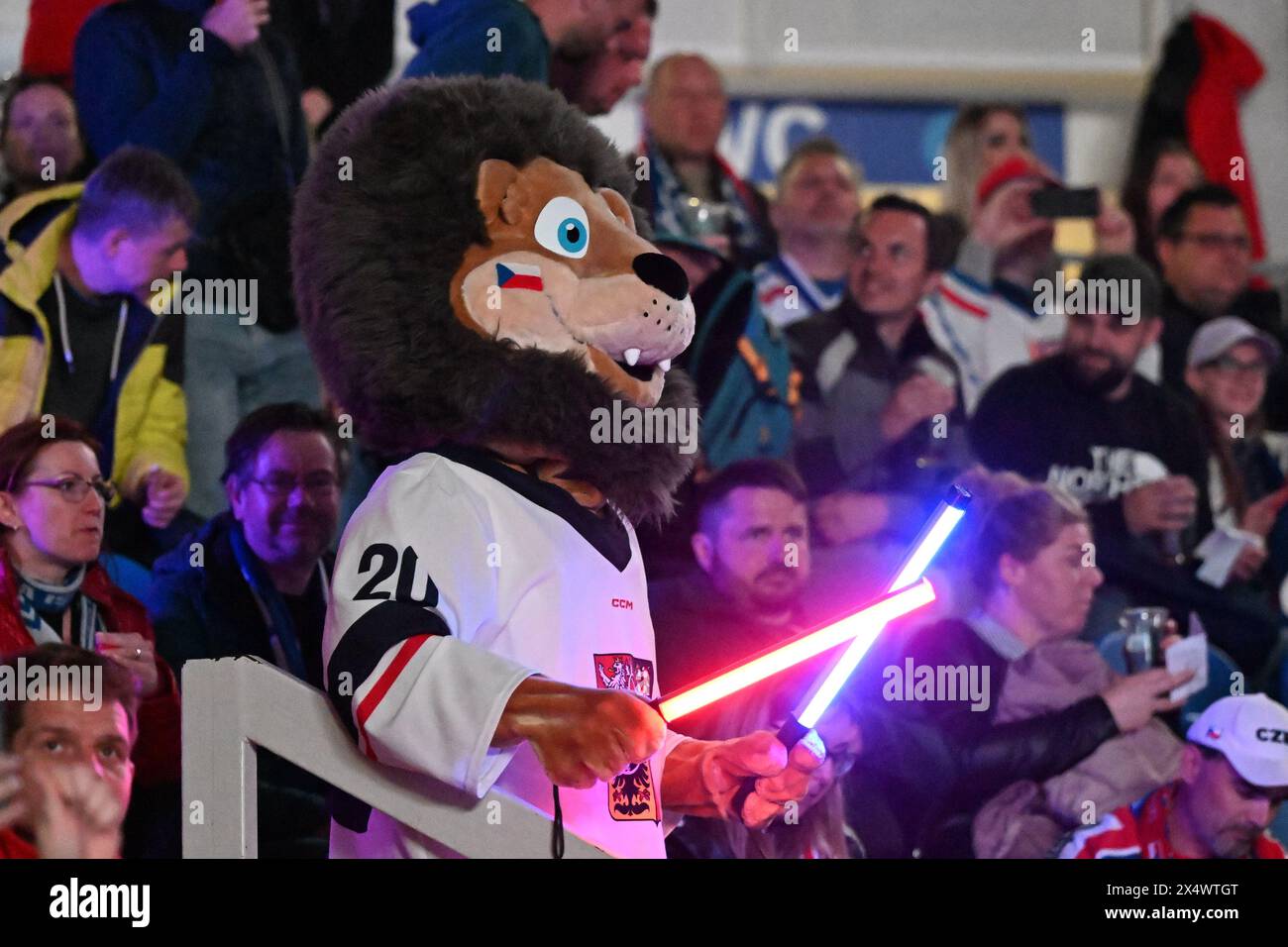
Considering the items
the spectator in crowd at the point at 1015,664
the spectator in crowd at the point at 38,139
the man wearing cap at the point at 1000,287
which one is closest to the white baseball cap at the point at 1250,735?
the spectator in crowd at the point at 1015,664

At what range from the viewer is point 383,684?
5.73 feet

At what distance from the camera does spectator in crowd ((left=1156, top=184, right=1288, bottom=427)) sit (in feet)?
12.8

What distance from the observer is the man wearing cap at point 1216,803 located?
3215 millimetres

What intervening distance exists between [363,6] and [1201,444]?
6.57ft

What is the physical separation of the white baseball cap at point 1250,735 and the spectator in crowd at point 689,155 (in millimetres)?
1281

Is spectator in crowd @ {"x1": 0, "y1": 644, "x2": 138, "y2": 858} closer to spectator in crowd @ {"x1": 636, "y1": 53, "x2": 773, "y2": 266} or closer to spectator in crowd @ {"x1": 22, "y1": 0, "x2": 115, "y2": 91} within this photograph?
spectator in crowd @ {"x1": 22, "y1": 0, "x2": 115, "y2": 91}

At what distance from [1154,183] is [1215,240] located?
0.70 feet

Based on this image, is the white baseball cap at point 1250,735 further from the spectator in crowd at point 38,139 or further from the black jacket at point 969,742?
the spectator in crowd at point 38,139

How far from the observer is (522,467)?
2.03 meters

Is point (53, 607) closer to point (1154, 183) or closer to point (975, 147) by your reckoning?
point (975, 147)

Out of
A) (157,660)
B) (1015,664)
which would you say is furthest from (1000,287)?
(157,660)

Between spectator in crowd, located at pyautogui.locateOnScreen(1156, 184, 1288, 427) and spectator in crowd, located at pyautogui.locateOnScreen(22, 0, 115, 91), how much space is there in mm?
2339
